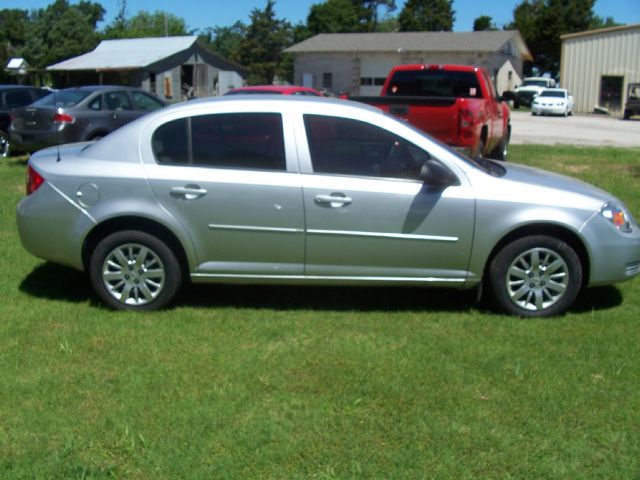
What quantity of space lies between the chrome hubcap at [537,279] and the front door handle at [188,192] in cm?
234

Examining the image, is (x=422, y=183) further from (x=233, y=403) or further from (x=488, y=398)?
(x=233, y=403)

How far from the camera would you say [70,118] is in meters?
13.6

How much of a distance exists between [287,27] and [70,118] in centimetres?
4910

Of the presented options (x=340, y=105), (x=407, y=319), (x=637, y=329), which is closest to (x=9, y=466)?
(x=407, y=319)

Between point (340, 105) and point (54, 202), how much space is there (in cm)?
226

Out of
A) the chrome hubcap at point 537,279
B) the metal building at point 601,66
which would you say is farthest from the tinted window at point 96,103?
the metal building at point 601,66

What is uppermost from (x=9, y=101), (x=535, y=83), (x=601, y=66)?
(x=601, y=66)

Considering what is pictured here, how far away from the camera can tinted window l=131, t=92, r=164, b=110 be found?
1510cm

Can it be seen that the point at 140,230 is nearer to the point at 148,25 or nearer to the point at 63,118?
the point at 63,118

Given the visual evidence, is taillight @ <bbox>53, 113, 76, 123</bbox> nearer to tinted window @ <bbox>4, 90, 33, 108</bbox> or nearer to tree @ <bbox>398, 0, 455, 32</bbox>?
tinted window @ <bbox>4, 90, 33, 108</bbox>

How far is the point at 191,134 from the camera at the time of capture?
567cm

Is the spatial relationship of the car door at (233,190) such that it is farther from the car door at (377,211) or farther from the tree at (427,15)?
the tree at (427,15)

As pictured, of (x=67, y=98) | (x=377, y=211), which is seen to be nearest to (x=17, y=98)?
(x=67, y=98)

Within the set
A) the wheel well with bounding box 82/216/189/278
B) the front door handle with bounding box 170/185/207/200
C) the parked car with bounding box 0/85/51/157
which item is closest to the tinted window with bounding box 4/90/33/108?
the parked car with bounding box 0/85/51/157
